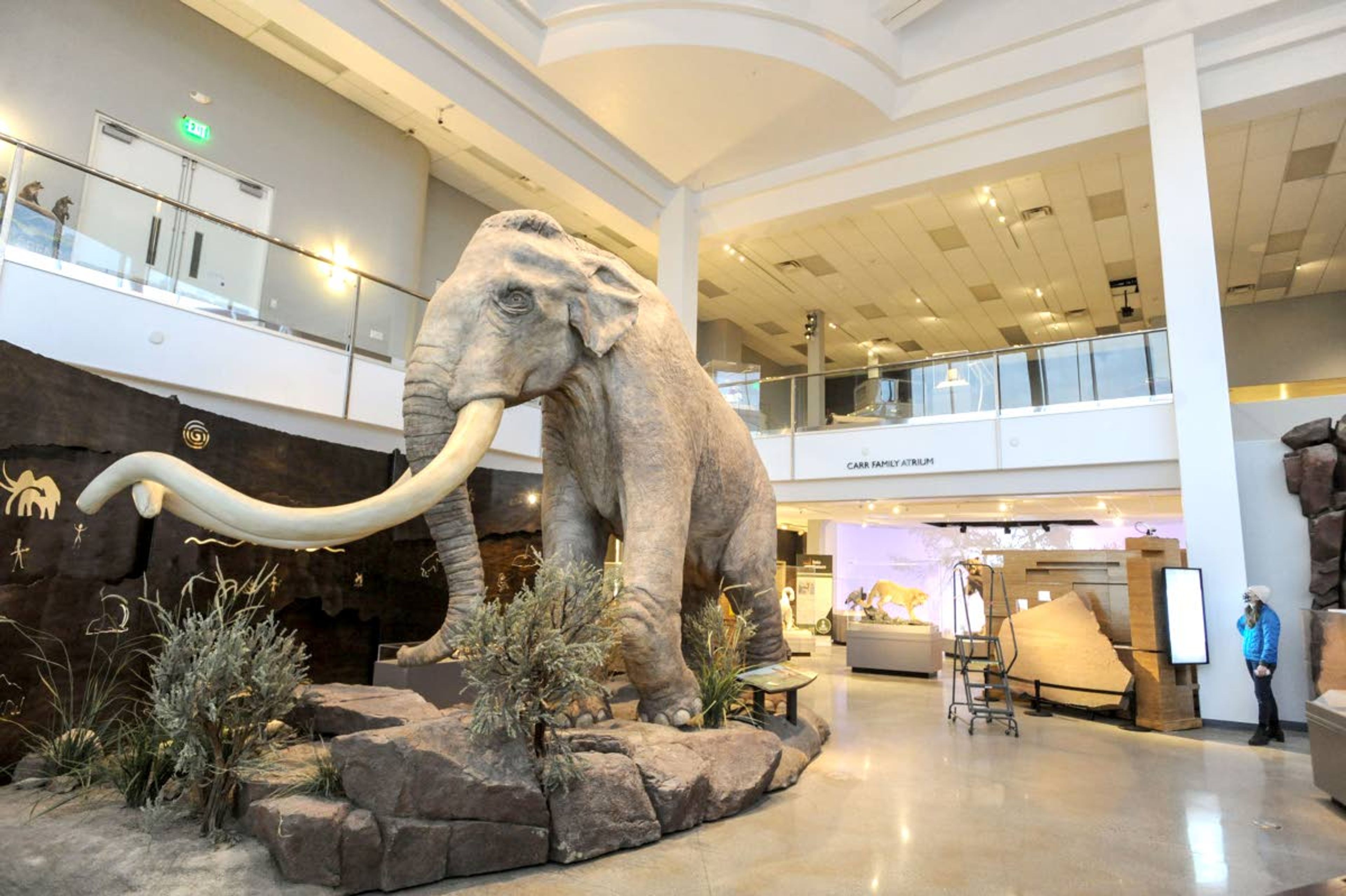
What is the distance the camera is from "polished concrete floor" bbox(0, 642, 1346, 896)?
2.12 metres

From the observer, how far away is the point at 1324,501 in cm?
644

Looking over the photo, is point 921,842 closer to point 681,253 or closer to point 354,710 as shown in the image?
point 354,710

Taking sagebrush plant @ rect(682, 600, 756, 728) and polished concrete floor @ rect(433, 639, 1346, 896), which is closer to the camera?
polished concrete floor @ rect(433, 639, 1346, 896)

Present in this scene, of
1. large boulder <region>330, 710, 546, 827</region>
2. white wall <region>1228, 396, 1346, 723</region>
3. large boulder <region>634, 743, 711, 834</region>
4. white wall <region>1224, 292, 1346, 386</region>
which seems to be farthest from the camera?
white wall <region>1224, 292, 1346, 386</region>

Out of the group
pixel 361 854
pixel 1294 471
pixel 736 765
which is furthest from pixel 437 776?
pixel 1294 471

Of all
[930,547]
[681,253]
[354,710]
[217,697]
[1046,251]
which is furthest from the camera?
[930,547]

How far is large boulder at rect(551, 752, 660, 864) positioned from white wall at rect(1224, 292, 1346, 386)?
14.3 meters

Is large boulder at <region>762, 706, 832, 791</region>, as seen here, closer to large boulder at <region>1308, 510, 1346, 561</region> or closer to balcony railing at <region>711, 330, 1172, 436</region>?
balcony railing at <region>711, 330, 1172, 436</region>

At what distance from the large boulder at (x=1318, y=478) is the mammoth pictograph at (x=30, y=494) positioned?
28.0 feet

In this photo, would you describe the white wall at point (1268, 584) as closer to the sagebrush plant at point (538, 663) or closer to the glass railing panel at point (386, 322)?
the sagebrush plant at point (538, 663)

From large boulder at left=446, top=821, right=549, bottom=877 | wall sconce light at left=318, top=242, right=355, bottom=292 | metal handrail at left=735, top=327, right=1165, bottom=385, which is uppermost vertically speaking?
metal handrail at left=735, top=327, right=1165, bottom=385

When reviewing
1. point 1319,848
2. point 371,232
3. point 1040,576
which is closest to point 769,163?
point 371,232

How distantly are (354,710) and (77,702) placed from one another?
4.92 ft

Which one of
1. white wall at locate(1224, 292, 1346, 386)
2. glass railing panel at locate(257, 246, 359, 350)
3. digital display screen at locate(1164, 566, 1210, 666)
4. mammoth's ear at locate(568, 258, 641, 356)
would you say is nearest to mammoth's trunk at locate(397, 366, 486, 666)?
mammoth's ear at locate(568, 258, 641, 356)
